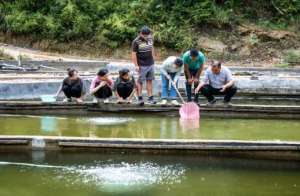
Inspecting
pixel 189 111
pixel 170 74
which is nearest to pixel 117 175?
pixel 189 111

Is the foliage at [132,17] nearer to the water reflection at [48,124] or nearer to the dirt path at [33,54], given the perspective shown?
the dirt path at [33,54]

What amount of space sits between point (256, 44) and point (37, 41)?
8525 mm

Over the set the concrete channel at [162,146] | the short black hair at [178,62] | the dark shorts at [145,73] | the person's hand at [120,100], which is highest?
the short black hair at [178,62]

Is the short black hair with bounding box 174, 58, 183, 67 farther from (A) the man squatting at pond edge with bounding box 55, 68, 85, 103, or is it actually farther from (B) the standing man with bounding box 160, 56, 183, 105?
(A) the man squatting at pond edge with bounding box 55, 68, 85, 103

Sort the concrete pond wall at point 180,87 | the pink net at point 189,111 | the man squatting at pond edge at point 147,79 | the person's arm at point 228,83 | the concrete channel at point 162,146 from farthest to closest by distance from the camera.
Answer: the concrete pond wall at point 180,87 < the man squatting at pond edge at point 147,79 < the person's arm at point 228,83 < the pink net at point 189,111 < the concrete channel at point 162,146

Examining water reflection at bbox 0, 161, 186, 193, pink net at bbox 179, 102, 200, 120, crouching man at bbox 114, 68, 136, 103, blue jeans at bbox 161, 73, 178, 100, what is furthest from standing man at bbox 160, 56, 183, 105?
water reflection at bbox 0, 161, 186, 193

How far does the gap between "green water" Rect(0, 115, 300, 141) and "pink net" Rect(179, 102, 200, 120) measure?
0.52ft

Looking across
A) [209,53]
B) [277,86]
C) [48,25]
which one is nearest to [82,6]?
[48,25]

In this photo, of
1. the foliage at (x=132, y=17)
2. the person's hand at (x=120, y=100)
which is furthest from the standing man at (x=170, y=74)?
the foliage at (x=132, y=17)

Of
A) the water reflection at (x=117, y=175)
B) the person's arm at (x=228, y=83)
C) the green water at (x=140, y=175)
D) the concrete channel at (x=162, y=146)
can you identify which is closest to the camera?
the green water at (x=140, y=175)

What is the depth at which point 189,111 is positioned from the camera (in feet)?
34.3

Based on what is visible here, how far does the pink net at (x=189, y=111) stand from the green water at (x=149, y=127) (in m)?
0.16

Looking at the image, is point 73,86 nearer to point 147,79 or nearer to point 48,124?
point 147,79

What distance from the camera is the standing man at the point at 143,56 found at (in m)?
11.3
